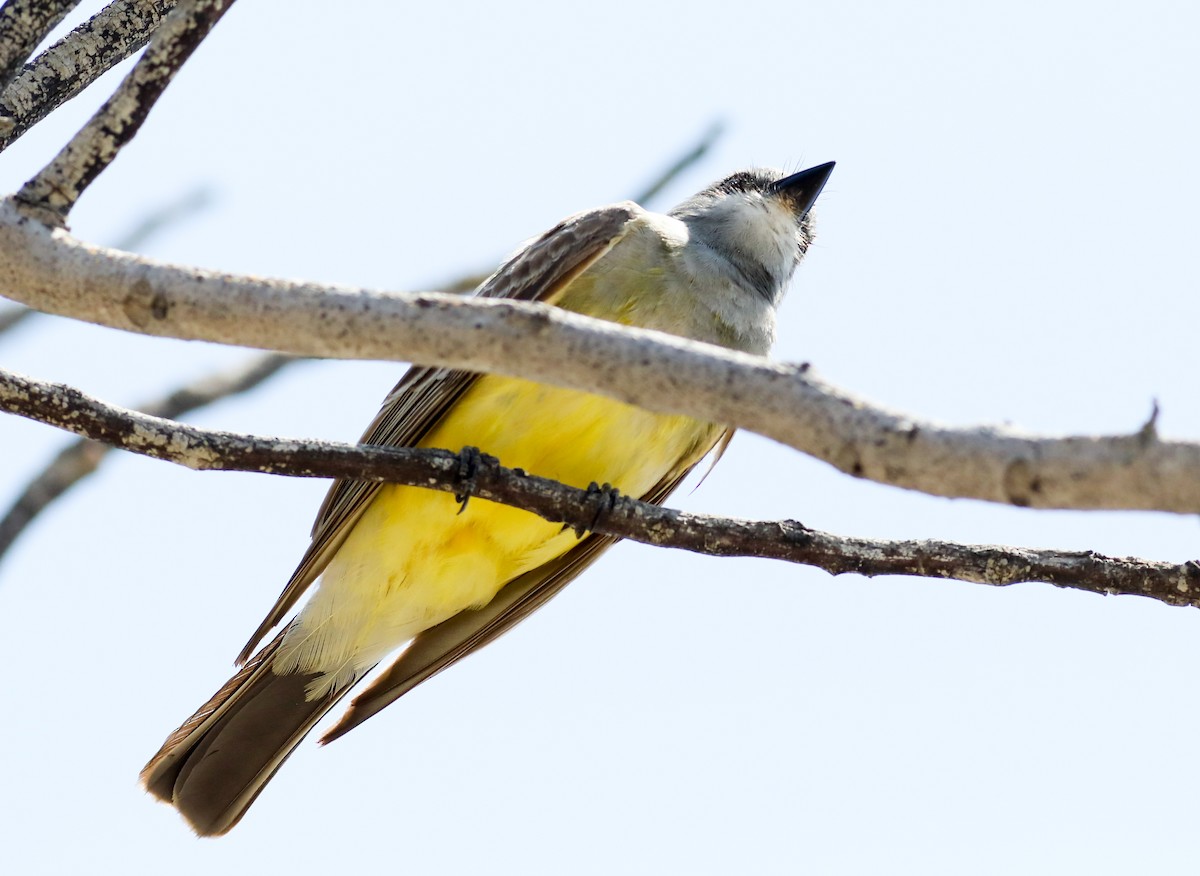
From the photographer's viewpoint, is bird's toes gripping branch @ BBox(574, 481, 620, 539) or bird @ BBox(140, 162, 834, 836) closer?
bird's toes gripping branch @ BBox(574, 481, 620, 539)

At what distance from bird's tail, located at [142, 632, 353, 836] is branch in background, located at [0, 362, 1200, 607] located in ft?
6.33

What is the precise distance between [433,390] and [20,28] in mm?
2355

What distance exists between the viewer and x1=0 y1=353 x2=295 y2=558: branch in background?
7031 millimetres

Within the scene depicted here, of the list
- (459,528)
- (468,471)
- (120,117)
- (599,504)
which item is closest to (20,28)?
(120,117)

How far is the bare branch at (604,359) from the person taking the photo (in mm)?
2139

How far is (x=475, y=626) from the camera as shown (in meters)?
5.84

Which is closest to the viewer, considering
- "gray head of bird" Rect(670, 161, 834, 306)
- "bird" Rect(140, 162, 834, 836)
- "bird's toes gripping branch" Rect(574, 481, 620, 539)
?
"bird's toes gripping branch" Rect(574, 481, 620, 539)

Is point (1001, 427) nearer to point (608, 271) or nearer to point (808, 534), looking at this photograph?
point (808, 534)

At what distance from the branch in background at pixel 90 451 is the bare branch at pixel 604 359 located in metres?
3.94

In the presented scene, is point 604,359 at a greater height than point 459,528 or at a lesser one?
lesser

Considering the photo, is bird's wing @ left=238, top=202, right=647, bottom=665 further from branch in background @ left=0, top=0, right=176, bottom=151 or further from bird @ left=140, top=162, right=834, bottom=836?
branch in background @ left=0, top=0, right=176, bottom=151

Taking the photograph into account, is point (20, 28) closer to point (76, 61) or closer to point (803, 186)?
point (76, 61)

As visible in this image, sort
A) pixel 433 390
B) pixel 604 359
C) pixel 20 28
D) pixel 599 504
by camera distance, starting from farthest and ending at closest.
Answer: pixel 433 390 → pixel 599 504 → pixel 20 28 → pixel 604 359

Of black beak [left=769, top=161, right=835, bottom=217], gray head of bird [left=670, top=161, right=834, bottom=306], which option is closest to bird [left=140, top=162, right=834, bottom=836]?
gray head of bird [left=670, top=161, right=834, bottom=306]
